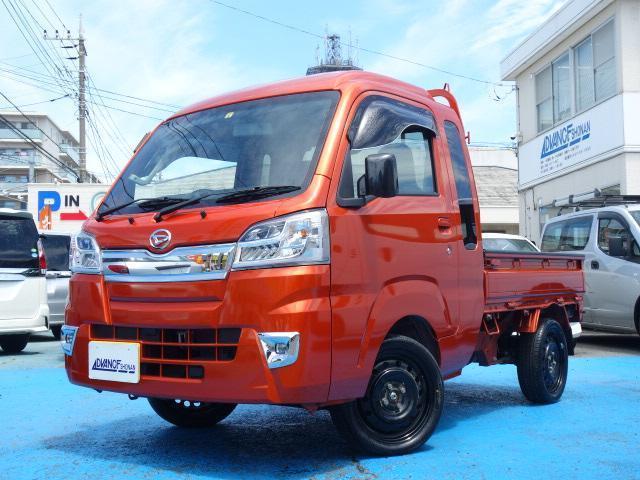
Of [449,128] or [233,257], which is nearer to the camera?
[233,257]

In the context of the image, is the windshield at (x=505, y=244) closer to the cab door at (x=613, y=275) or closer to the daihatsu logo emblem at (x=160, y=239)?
the cab door at (x=613, y=275)

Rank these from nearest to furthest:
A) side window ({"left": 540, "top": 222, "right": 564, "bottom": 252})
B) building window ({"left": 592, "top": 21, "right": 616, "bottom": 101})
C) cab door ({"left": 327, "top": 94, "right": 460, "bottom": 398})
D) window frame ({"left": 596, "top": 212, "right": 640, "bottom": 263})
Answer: cab door ({"left": 327, "top": 94, "right": 460, "bottom": 398}) → window frame ({"left": 596, "top": 212, "right": 640, "bottom": 263}) → side window ({"left": 540, "top": 222, "right": 564, "bottom": 252}) → building window ({"left": 592, "top": 21, "right": 616, "bottom": 101})

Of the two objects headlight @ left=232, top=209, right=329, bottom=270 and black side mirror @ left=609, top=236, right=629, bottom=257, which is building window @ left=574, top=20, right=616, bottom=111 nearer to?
black side mirror @ left=609, top=236, right=629, bottom=257

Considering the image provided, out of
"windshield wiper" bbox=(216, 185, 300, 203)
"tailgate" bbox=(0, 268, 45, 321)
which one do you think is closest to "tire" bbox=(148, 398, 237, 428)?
"windshield wiper" bbox=(216, 185, 300, 203)

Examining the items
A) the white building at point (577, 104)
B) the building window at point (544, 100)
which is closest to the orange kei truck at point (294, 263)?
the white building at point (577, 104)

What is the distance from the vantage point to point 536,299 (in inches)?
233

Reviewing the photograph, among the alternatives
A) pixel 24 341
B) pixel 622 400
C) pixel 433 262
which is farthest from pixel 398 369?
pixel 24 341

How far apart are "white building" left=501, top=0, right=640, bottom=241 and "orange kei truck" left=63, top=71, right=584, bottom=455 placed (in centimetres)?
1262

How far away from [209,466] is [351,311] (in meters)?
1.24

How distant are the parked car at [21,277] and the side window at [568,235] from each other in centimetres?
756

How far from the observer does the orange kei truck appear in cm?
362

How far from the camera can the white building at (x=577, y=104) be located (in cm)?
1612

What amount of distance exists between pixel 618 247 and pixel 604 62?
30.3ft

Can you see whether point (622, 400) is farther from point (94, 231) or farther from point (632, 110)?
point (632, 110)
